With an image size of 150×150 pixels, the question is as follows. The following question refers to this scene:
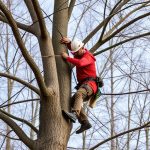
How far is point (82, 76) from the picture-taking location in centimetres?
403

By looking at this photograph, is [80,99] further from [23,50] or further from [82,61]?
[23,50]

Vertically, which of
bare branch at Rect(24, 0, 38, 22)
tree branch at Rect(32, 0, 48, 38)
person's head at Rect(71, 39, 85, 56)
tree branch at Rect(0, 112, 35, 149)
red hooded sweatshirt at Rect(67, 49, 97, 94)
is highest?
bare branch at Rect(24, 0, 38, 22)

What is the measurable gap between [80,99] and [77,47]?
0.62 meters

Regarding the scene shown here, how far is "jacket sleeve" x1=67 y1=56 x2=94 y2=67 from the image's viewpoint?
3.66 meters

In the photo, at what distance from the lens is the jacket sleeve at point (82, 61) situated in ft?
12.0

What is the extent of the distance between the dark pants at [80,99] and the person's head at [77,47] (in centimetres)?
39

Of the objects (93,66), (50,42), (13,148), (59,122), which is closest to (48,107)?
(59,122)

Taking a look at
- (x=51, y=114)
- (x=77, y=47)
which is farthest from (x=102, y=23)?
(x=51, y=114)

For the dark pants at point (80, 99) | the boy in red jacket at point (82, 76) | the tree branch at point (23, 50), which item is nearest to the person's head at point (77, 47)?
the boy in red jacket at point (82, 76)

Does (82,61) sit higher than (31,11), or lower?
lower

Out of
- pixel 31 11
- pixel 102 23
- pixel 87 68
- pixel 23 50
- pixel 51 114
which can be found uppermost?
pixel 31 11

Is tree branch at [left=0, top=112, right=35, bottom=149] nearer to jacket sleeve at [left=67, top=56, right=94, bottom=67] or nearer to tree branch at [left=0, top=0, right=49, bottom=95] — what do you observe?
tree branch at [left=0, top=0, right=49, bottom=95]

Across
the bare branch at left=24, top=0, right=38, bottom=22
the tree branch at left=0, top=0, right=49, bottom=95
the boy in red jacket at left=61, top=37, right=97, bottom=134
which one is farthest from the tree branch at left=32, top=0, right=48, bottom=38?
the bare branch at left=24, top=0, right=38, bottom=22

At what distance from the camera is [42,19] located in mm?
3158
